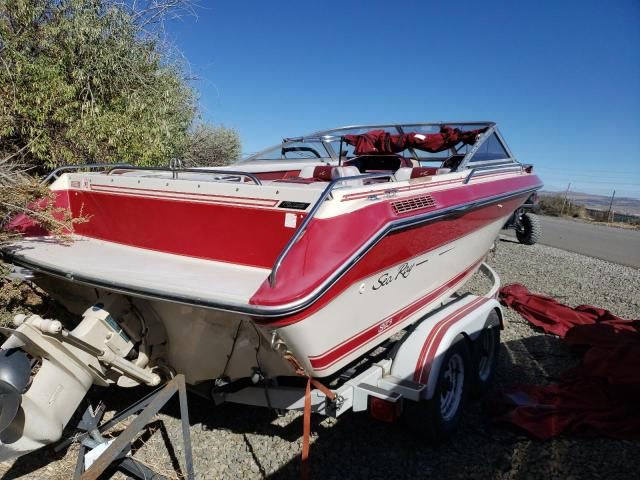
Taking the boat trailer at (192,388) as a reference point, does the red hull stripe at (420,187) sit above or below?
above

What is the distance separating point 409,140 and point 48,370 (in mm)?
3994

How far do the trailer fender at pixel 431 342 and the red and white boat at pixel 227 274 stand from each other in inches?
5.8

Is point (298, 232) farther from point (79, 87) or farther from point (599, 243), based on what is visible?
point (599, 243)

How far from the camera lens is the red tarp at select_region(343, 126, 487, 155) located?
4.82 m

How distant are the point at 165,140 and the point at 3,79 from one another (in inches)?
86.0

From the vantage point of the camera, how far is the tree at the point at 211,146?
11.7 metres

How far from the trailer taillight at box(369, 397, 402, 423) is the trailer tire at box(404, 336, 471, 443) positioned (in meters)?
0.29

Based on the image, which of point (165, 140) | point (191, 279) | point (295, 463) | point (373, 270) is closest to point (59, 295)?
point (191, 279)

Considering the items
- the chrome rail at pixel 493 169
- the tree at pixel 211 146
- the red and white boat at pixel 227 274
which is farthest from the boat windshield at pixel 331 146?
the tree at pixel 211 146

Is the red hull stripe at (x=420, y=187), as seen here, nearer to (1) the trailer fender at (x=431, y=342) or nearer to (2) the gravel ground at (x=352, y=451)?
(1) the trailer fender at (x=431, y=342)

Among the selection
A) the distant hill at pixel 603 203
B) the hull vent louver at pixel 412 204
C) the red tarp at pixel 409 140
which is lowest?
the distant hill at pixel 603 203

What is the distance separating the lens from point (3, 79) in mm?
5336

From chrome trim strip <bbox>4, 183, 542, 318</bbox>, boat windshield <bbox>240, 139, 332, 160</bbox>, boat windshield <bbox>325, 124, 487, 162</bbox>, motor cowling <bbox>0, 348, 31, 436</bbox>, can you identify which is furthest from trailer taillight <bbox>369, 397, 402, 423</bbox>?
boat windshield <bbox>240, 139, 332, 160</bbox>

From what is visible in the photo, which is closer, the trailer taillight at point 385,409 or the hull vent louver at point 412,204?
the trailer taillight at point 385,409
